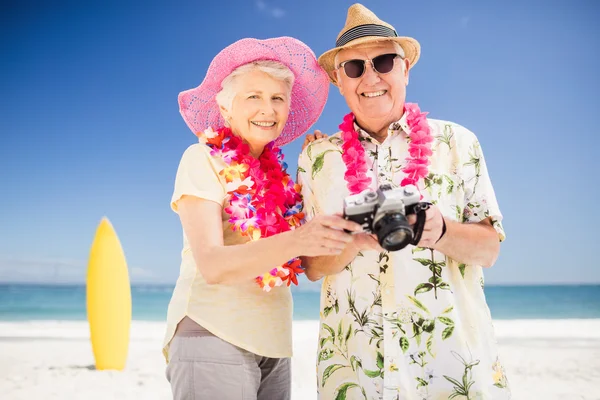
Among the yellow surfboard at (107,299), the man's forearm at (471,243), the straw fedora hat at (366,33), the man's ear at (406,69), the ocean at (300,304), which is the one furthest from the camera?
the ocean at (300,304)

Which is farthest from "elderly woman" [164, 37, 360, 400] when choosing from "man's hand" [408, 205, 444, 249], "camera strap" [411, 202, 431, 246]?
"man's hand" [408, 205, 444, 249]

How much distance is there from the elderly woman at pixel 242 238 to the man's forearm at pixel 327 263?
0.06 meters

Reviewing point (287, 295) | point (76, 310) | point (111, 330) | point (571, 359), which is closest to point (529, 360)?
point (571, 359)

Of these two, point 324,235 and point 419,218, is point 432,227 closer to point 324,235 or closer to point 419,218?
point 419,218

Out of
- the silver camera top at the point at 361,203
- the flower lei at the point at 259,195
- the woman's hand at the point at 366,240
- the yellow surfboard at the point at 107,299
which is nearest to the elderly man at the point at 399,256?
the woman's hand at the point at 366,240

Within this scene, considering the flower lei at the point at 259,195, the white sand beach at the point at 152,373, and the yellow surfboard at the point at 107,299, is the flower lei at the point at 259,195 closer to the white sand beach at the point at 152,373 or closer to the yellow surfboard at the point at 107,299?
the white sand beach at the point at 152,373

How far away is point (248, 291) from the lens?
2.17 metres

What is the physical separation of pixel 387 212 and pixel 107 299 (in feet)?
19.0

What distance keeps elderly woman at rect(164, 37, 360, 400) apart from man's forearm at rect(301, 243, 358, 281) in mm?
65

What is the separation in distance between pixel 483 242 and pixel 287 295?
0.90 metres

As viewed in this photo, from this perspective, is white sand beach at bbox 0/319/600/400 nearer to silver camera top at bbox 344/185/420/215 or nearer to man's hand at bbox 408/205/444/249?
man's hand at bbox 408/205/444/249

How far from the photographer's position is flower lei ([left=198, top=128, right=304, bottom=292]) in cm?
222

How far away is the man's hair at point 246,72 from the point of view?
2.50 m

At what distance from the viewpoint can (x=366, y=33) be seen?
7.63 ft
